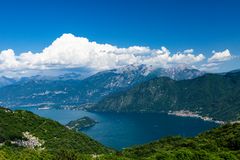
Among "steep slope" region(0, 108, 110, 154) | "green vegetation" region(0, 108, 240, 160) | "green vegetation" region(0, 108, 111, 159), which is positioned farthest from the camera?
"green vegetation" region(0, 108, 111, 159)

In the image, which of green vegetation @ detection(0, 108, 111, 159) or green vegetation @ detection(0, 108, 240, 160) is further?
green vegetation @ detection(0, 108, 111, 159)

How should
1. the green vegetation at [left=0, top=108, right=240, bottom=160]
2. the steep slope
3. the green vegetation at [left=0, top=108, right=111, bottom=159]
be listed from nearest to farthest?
the green vegetation at [left=0, top=108, right=240, bottom=160] < the steep slope < the green vegetation at [left=0, top=108, right=111, bottom=159]

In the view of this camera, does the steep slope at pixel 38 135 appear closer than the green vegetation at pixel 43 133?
Yes

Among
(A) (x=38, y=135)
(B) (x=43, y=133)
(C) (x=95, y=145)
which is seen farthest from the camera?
(C) (x=95, y=145)

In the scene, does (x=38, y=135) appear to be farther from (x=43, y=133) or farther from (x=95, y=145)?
(x=95, y=145)

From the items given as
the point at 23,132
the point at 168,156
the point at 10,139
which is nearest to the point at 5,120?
the point at 23,132

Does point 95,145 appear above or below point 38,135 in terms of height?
below

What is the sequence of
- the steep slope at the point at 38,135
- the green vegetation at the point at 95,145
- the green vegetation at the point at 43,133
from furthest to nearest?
1. the green vegetation at the point at 43,133
2. the steep slope at the point at 38,135
3. the green vegetation at the point at 95,145

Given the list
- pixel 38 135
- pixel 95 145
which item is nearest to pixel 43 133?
pixel 38 135

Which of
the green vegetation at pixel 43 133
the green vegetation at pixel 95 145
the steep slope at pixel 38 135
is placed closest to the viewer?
the green vegetation at pixel 95 145
